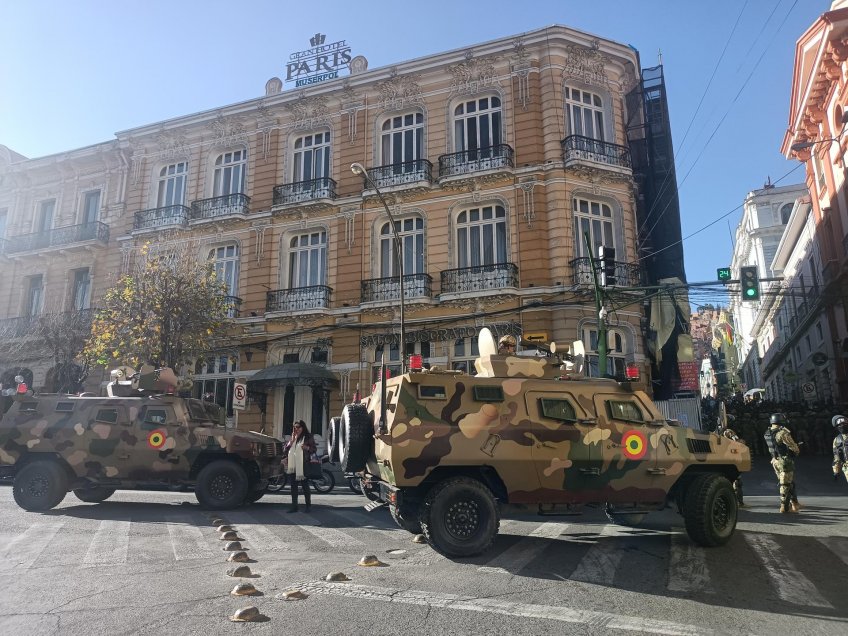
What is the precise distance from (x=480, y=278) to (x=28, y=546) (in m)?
15.1

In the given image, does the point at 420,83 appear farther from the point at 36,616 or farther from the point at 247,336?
the point at 36,616

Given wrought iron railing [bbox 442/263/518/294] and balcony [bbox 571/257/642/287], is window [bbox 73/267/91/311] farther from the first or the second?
balcony [bbox 571/257/642/287]

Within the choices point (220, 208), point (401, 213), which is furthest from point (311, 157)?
point (401, 213)

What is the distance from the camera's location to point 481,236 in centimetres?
2105

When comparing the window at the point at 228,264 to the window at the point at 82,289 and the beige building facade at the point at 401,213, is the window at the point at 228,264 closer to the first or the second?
the beige building facade at the point at 401,213

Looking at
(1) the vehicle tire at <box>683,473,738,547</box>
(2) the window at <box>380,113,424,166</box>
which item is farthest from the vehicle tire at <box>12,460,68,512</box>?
(2) the window at <box>380,113,424,166</box>

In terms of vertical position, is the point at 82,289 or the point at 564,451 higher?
the point at 82,289

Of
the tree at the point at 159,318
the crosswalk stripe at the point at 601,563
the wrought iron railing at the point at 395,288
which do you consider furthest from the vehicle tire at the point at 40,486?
the wrought iron railing at the point at 395,288

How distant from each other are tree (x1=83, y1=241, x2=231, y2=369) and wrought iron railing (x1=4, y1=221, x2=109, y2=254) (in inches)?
336

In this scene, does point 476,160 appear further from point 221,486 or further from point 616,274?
point 221,486

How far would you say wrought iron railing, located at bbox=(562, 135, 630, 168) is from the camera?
66.6ft

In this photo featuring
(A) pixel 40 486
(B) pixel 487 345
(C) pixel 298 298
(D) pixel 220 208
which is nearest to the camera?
(B) pixel 487 345

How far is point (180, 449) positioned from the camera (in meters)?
Result: 11.2

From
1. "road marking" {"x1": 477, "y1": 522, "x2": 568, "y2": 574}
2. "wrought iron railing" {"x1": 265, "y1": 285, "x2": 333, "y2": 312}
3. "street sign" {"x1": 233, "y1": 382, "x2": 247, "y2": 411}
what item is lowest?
"road marking" {"x1": 477, "y1": 522, "x2": 568, "y2": 574}
